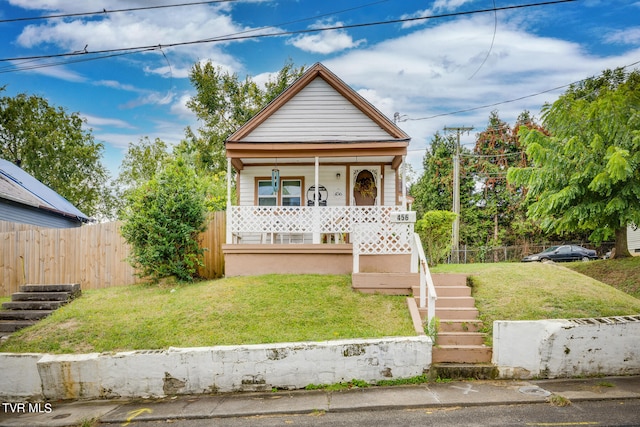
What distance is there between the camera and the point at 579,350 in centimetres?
636

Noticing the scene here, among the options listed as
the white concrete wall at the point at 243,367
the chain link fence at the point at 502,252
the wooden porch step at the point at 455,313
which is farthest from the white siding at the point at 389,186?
the chain link fence at the point at 502,252

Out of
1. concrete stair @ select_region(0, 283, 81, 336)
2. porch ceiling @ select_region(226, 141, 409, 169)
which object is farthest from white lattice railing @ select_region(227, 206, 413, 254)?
concrete stair @ select_region(0, 283, 81, 336)

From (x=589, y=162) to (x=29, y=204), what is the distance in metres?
20.1

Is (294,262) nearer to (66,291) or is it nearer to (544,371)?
(66,291)

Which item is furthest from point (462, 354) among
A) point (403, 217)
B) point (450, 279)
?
point (403, 217)

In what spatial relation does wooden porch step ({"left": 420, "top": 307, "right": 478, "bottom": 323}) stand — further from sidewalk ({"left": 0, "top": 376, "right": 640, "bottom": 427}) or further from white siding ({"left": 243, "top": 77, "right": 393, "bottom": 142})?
white siding ({"left": 243, "top": 77, "right": 393, "bottom": 142})

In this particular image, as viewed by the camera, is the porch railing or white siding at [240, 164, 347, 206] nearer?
the porch railing

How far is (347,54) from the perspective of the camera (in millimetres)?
17109

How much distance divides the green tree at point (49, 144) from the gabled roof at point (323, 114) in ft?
76.7

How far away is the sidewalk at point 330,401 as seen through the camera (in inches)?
216

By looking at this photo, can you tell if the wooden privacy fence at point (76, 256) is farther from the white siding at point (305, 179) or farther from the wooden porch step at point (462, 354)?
the wooden porch step at point (462, 354)

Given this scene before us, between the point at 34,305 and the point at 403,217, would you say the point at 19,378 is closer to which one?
the point at 34,305

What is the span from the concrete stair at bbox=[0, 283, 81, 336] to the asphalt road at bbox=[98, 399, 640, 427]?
4848 millimetres

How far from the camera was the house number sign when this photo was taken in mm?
9781
